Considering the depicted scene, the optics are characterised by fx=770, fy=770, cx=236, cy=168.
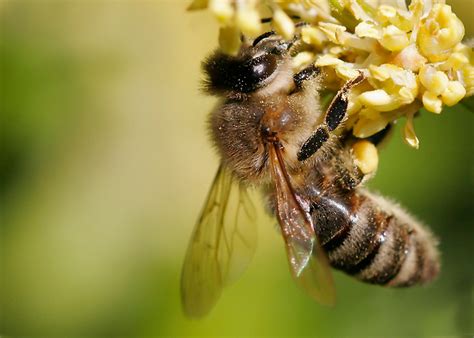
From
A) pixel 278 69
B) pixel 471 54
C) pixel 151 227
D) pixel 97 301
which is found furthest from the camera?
pixel 151 227

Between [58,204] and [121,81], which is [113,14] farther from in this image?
[58,204]

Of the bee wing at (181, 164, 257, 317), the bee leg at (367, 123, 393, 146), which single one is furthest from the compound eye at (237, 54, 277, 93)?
the bee wing at (181, 164, 257, 317)

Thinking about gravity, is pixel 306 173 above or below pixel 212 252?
above

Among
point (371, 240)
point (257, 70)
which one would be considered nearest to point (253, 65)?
point (257, 70)

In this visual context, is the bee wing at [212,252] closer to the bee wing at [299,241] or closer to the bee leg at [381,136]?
the bee wing at [299,241]

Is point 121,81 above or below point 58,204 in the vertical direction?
above

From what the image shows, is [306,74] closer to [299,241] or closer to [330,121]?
[330,121]

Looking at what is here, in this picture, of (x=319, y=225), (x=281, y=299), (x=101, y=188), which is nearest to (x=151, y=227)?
(x=101, y=188)
